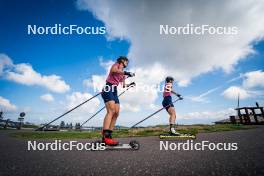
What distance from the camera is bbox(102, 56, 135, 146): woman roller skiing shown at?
5.68 m

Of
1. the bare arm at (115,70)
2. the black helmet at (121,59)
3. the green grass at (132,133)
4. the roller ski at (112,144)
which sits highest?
the black helmet at (121,59)

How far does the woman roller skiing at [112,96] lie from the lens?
5.68 meters

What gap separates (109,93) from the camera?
5934mm

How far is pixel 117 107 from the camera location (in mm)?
6000

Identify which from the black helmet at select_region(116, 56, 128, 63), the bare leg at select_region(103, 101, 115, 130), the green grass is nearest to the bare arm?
the black helmet at select_region(116, 56, 128, 63)

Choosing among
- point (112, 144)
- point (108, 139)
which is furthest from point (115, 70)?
point (112, 144)

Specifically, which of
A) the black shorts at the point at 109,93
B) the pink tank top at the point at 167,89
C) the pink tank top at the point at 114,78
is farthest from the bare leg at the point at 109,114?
the pink tank top at the point at 167,89

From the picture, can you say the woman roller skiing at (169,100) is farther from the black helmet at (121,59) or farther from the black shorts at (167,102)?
the black helmet at (121,59)

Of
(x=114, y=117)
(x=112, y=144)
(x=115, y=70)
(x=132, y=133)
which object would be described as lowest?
(x=132, y=133)

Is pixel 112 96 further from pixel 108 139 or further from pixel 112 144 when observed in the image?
pixel 112 144

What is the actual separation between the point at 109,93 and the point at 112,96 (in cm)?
12

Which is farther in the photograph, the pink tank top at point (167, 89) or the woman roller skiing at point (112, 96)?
the pink tank top at point (167, 89)

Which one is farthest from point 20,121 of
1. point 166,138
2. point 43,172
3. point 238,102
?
point 238,102

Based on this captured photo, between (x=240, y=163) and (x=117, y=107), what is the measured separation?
3481 millimetres
